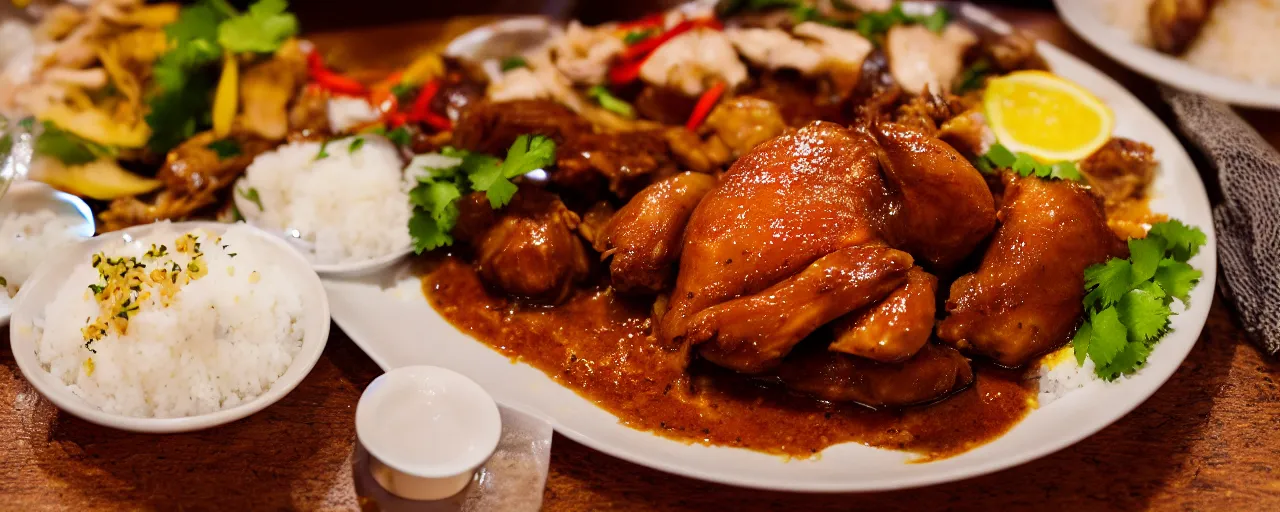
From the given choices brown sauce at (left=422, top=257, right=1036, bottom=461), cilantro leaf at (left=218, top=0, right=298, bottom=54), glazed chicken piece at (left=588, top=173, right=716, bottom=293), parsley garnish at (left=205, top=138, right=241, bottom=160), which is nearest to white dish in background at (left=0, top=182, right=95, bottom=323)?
parsley garnish at (left=205, top=138, right=241, bottom=160)

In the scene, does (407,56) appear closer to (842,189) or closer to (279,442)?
(279,442)

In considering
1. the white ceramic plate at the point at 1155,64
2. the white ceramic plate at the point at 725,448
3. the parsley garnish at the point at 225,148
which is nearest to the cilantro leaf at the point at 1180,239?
the white ceramic plate at the point at 725,448

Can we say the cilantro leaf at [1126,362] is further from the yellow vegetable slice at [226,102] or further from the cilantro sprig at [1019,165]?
the yellow vegetable slice at [226,102]

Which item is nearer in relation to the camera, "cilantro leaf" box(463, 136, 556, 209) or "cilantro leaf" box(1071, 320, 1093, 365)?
"cilantro leaf" box(1071, 320, 1093, 365)

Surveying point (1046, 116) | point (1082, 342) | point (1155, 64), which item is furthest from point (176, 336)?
point (1155, 64)

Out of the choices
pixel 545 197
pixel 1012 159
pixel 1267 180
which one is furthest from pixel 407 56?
pixel 1267 180

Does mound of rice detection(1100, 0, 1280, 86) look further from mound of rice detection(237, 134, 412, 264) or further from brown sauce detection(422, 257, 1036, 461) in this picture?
mound of rice detection(237, 134, 412, 264)
